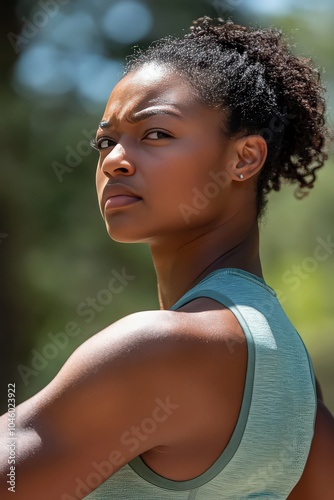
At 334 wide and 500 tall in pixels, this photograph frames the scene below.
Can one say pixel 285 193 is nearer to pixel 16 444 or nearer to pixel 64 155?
pixel 64 155

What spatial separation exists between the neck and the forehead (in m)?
0.28

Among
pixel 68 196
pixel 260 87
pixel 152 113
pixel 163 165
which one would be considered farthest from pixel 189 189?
pixel 68 196

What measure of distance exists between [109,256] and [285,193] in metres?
1.51

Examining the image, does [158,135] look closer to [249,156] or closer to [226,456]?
[249,156]

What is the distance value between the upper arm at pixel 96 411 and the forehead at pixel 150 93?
1.99ft

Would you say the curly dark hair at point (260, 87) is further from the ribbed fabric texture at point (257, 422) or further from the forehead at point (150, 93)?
the ribbed fabric texture at point (257, 422)

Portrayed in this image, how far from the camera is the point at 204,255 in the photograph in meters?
1.76

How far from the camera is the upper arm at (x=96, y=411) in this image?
1265 mm

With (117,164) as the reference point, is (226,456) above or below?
below

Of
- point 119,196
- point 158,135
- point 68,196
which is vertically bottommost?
point 119,196

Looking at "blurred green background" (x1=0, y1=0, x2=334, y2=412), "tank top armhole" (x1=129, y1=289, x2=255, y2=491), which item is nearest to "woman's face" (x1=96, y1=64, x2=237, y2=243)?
"tank top armhole" (x1=129, y1=289, x2=255, y2=491)

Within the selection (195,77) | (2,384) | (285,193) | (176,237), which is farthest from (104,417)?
(285,193)

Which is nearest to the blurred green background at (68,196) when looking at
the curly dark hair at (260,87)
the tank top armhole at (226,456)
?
the curly dark hair at (260,87)

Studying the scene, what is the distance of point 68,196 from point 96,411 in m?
4.84
